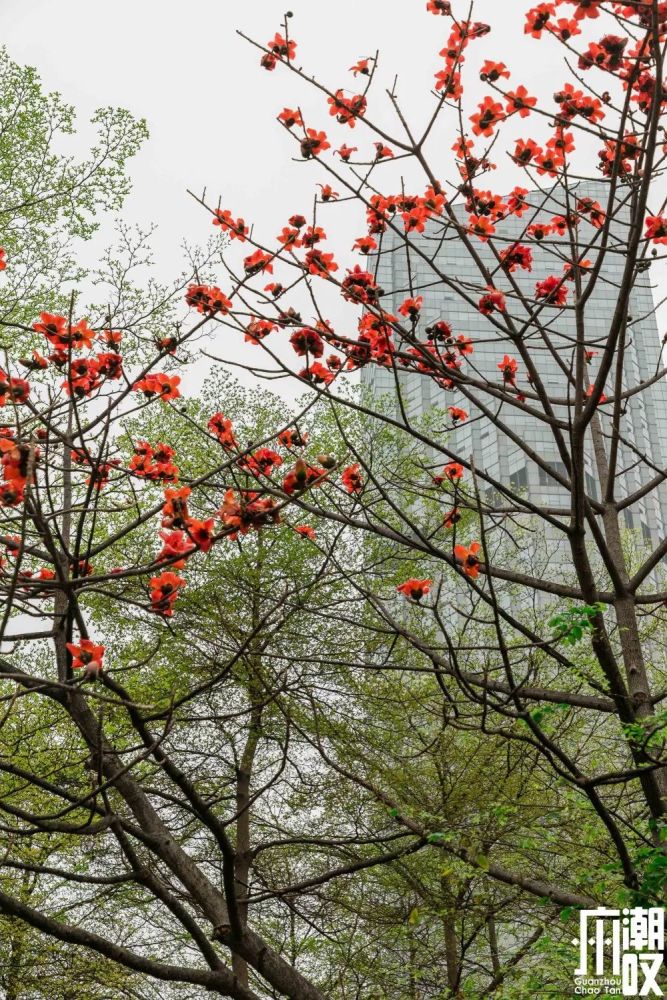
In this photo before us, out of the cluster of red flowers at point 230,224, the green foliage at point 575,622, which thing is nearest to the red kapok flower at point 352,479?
the cluster of red flowers at point 230,224

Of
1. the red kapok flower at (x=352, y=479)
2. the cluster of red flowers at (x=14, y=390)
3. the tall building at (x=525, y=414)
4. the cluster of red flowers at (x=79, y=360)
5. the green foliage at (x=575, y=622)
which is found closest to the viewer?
the cluster of red flowers at (x=14, y=390)

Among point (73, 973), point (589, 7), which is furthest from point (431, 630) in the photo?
point (589, 7)

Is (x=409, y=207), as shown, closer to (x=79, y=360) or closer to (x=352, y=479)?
(x=352, y=479)

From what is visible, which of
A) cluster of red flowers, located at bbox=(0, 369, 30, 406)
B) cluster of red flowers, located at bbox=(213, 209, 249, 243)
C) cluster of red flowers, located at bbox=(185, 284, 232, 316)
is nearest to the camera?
cluster of red flowers, located at bbox=(0, 369, 30, 406)

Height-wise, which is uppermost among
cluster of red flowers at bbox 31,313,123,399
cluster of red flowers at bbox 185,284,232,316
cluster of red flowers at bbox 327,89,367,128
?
cluster of red flowers at bbox 327,89,367,128

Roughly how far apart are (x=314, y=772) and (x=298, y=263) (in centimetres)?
600

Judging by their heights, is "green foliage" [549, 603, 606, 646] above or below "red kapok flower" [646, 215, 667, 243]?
below

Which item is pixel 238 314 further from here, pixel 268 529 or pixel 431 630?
pixel 431 630

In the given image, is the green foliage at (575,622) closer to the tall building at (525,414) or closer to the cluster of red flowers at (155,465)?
the cluster of red flowers at (155,465)

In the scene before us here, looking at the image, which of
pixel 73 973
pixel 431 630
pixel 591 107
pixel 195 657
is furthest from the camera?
pixel 431 630

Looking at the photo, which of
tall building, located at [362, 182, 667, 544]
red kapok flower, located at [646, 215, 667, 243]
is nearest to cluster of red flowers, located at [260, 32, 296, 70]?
red kapok flower, located at [646, 215, 667, 243]

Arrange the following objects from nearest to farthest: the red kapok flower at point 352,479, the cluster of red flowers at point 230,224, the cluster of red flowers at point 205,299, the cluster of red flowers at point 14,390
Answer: the cluster of red flowers at point 14,390, the cluster of red flowers at point 205,299, the cluster of red flowers at point 230,224, the red kapok flower at point 352,479

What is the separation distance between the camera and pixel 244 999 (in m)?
3.55

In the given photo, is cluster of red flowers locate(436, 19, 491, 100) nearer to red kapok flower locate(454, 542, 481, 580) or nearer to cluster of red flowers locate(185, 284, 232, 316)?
cluster of red flowers locate(185, 284, 232, 316)
